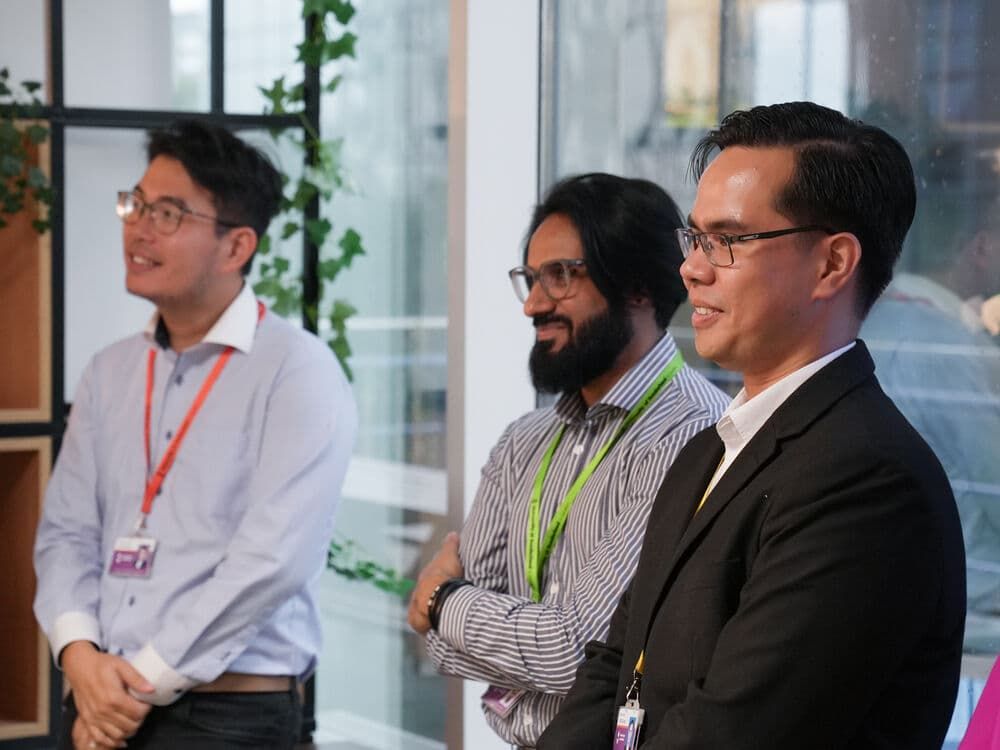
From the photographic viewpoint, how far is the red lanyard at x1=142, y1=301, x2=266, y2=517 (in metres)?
2.95

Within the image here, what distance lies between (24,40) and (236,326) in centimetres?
158

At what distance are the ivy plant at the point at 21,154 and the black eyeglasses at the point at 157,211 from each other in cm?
89

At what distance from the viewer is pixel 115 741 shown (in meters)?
2.79

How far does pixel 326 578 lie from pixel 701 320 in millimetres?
3041

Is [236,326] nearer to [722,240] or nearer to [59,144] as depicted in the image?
[59,144]

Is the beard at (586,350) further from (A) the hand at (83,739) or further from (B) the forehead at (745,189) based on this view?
(A) the hand at (83,739)

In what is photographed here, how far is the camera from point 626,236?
2521 mm

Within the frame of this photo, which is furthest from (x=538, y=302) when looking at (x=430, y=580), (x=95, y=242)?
(x=95, y=242)

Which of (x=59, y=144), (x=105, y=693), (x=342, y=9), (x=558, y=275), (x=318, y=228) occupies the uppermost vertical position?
(x=342, y=9)

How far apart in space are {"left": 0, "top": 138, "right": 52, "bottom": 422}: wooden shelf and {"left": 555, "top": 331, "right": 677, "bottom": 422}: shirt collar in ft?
6.67

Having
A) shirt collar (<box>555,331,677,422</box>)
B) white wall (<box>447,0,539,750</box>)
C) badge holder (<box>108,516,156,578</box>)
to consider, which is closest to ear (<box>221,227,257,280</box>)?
badge holder (<box>108,516,156,578</box>)

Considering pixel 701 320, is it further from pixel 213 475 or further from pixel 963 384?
pixel 213 475

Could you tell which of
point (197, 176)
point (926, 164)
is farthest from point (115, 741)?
point (926, 164)

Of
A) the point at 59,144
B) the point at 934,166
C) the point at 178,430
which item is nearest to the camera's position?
the point at 934,166
